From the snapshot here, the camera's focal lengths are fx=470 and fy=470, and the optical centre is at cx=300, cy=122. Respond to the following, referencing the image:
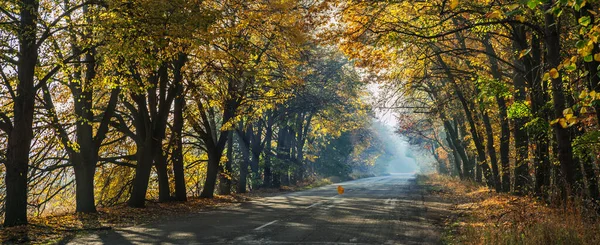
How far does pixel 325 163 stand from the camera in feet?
187

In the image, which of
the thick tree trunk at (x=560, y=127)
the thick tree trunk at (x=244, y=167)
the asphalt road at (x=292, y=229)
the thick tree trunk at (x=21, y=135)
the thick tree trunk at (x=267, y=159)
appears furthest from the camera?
the thick tree trunk at (x=267, y=159)

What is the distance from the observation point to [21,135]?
12094 millimetres

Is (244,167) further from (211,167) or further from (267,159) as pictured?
(211,167)

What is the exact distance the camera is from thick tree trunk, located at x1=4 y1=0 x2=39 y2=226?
12.0 metres

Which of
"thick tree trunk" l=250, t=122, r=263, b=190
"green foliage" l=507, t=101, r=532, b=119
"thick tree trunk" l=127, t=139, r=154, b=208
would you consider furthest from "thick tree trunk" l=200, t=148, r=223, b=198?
"green foliage" l=507, t=101, r=532, b=119

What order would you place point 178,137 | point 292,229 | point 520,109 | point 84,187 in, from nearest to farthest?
1. point 292,229
2. point 520,109
3. point 84,187
4. point 178,137

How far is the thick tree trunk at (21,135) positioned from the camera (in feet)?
39.2

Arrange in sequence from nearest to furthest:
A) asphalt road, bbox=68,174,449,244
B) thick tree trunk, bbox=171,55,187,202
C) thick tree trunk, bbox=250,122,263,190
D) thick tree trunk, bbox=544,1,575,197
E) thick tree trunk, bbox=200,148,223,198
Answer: thick tree trunk, bbox=544,1,575,197, asphalt road, bbox=68,174,449,244, thick tree trunk, bbox=171,55,187,202, thick tree trunk, bbox=200,148,223,198, thick tree trunk, bbox=250,122,263,190

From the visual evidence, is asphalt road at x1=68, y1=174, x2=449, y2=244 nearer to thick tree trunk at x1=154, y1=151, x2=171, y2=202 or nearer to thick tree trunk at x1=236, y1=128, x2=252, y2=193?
thick tree trunk at x1=154, y1=151, x2=171, y2=202

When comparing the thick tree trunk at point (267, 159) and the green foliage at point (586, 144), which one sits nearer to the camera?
the green foliage at point (586, 144)

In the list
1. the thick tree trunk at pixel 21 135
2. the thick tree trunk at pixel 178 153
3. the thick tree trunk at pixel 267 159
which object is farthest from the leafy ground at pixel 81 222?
the thick tree trunk at pixel 267 159

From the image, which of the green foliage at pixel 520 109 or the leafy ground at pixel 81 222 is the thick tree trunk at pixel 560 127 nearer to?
the green foliage at pixel 520 109

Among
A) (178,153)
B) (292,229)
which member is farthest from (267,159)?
(292,229)

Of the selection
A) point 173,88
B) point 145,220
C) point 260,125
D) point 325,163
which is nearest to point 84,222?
point 145,220
